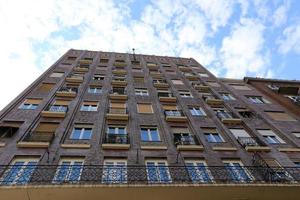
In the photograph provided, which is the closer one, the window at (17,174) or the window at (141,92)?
the window at (17,174)

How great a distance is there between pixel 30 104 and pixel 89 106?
3676mm

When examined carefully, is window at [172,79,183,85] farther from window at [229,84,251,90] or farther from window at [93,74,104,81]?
window at [93,74,104,81]

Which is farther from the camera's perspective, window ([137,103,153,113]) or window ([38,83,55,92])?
window ([38,83,55,92])

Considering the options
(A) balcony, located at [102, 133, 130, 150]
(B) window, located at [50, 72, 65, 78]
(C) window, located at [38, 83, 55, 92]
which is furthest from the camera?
(B) window, located at [50, 72, 65, 78]

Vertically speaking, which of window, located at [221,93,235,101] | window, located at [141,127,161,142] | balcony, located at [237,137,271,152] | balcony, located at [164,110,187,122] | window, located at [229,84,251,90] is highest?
window, located at [229,84,251,90]

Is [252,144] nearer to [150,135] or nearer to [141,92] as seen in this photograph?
[150,135]

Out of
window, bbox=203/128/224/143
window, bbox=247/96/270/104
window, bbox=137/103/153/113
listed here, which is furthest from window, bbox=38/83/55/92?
window, bbox=247/96/270/104

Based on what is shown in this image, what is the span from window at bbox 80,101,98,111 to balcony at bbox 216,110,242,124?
8.26 meters

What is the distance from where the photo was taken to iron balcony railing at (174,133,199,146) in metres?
13.7

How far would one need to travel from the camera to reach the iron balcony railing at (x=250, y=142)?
1402cm

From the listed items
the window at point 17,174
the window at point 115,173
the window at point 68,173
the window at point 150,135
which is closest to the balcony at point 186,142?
the window at point 150,135

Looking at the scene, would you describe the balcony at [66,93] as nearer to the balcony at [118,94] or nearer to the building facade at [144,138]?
the building facade at [144,138]

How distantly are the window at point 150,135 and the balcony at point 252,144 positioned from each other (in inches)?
182

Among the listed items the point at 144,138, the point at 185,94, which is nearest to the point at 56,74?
the point at 185,94
